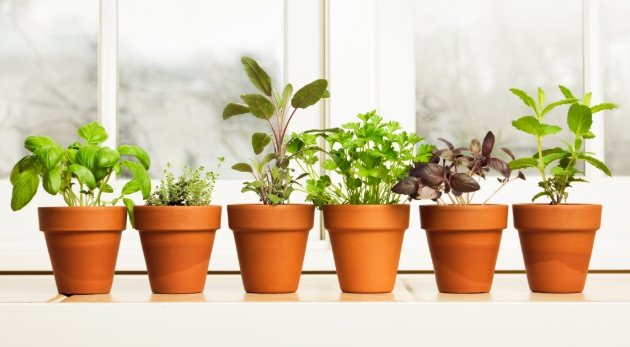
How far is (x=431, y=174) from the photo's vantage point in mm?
1134

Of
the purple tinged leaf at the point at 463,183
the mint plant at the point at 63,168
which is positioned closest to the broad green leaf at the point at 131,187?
the mint plant at the point at 63,168

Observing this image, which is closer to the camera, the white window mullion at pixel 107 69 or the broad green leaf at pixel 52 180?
the broad green leaf at pixel 52 180

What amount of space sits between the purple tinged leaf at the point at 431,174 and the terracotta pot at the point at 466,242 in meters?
0.07

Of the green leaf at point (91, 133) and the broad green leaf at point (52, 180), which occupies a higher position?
the green leaf at point (91, 133)

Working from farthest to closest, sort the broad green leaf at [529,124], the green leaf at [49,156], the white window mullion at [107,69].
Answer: the white window mullion at [107,69]
the broad green leaf at [529,124]
the green leaf at [49,156]

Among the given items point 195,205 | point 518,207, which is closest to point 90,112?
point 195,205

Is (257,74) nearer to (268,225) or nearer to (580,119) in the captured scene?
(268,225)

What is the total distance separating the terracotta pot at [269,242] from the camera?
1.17 metres

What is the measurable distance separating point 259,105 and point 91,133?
340 mm

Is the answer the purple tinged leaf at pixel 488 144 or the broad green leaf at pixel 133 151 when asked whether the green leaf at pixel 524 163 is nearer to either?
the purple tinged leaf at pixel 488 144

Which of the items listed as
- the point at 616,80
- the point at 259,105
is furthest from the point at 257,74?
the point at 616,80

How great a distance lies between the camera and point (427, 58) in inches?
63.7

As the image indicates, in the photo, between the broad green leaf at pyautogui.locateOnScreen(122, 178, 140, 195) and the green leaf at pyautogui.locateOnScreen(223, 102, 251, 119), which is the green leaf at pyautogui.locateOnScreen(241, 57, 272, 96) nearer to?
the green leaf at pyautogui.locateOnScreen(223, 102, 251, 119)

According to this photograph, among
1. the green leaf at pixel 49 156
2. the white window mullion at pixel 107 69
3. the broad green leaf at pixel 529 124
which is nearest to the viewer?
the green leaf at pixel 49 156
